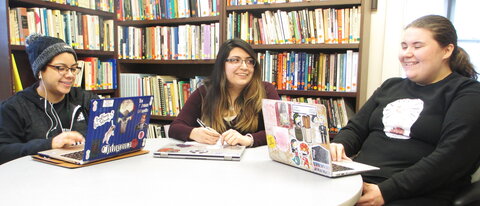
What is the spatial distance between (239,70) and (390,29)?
1.30 m

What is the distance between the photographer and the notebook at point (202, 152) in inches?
49.2

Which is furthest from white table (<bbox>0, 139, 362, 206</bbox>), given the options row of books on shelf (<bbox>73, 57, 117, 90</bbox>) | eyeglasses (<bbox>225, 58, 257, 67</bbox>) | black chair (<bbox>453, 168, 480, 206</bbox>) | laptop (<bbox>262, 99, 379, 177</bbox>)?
row of books on shelf (<bbox>73, 57, 117, 90</bbox>)

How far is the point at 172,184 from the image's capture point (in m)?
0.97

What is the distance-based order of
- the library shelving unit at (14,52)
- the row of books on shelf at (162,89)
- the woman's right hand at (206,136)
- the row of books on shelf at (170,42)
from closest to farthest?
1. the woman's right hand at (206,136)
2. the library shelving unit at (14,52)
3. the row of books on shelf at (170,42)
4. the row of books on shelf at (162,89)

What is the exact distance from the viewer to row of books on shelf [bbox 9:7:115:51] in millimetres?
2197

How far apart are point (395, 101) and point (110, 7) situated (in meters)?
2.40

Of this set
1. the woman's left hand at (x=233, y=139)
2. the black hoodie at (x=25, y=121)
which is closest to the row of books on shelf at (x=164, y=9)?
the black hoodie at (x=25, y=121)

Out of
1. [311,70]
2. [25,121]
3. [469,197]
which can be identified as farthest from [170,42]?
[469,197]

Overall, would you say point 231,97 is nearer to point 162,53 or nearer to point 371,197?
point 371,197

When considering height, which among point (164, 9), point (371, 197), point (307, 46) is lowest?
point (371, 197)

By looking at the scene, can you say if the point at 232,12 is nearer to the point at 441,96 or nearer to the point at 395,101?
the point at 395,101

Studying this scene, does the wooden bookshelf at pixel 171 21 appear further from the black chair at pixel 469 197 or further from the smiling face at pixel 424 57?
the black chair at pixel 469 197

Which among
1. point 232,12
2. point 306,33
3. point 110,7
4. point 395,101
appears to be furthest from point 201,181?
point 110,7

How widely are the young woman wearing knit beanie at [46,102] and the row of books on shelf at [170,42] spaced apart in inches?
46.1
